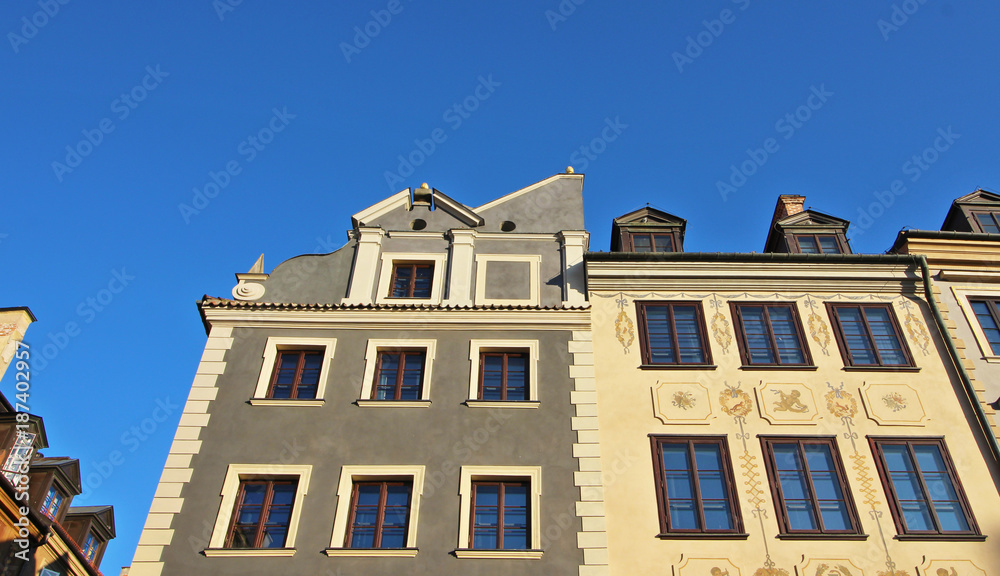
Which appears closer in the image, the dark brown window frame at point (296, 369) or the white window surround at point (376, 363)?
the white window surround at point (376, 363)

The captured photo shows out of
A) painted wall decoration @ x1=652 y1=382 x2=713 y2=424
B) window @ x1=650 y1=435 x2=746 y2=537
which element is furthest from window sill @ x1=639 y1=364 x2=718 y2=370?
window @ x1=650 y1=435 x2=746 y2=537

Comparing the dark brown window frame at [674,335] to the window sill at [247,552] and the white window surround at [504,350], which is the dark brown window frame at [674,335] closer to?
the white window surround at [504,350]

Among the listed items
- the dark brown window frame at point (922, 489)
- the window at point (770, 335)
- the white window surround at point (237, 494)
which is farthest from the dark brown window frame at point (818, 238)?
the white window surround at point (237, 494)

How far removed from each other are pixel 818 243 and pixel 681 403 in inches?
272

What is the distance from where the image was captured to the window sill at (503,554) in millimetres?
13328

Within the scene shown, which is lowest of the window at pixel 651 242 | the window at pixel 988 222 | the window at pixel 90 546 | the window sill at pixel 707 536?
the window sill at pixel 707 536

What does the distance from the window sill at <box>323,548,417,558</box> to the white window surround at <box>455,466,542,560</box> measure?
0.85m

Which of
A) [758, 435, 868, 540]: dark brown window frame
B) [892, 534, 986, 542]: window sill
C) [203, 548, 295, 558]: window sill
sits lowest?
[203, 548, 295, 558]: window sill

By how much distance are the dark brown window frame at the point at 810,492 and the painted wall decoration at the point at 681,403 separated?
1240mm

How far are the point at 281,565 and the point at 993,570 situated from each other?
12450mm

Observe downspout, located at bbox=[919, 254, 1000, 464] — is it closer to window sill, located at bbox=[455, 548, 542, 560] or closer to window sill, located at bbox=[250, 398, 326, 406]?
window sill, located at bbox=[455, 548, 542, 560]

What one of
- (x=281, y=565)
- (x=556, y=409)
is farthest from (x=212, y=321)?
(x=556, y=409)

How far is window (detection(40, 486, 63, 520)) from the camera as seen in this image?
67.6ft

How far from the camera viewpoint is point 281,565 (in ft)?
43.5
